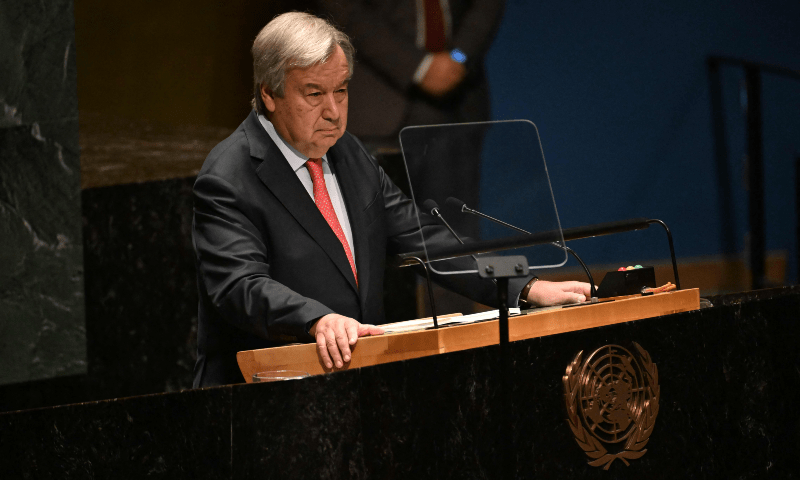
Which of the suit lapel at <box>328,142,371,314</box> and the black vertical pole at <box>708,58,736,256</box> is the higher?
the black vertical pole at <box>708,58,736,256</box>

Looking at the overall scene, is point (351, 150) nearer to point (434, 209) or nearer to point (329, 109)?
point (329, 109)

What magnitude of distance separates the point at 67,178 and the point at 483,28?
1905 millimetres

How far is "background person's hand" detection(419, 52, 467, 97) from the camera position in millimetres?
3330

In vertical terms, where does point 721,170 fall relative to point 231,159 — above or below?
above

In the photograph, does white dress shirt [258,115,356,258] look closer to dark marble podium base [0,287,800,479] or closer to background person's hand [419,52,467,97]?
dark marble podium base [0,287,800,479]

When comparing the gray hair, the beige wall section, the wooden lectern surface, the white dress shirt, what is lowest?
the wooden lectern surface

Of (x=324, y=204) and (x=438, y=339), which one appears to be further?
(x=324, y=204)

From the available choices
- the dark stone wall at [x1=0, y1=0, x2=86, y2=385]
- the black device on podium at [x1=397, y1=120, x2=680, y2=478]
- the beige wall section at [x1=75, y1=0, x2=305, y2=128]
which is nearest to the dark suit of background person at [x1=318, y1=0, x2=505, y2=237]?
the beige wall section at [x1=75, y1=0, x2=305, y2=128]

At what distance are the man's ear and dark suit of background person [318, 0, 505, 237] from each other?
1.40 metres

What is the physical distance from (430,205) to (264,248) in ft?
1.28

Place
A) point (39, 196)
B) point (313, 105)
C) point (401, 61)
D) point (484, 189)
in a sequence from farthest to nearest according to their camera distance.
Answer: point (401, 61)
point (39, 196)
point (313, 105)
point (484, 189)

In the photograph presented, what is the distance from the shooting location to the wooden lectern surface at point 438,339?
123 centimetres

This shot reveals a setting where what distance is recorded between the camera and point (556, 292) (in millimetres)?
1668

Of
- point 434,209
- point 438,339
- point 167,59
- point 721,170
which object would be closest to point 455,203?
point 434,209
